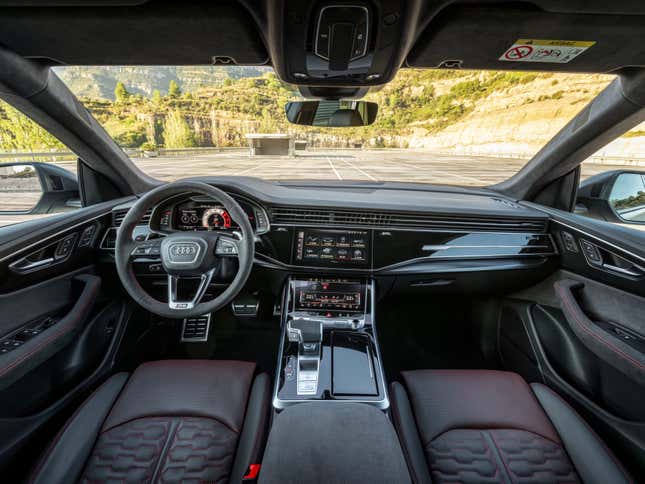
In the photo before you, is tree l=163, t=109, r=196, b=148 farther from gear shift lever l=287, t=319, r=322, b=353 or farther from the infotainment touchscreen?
gear shift lever l=287, t=319, r=322, b=353

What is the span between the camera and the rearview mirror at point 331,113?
86.0 inches

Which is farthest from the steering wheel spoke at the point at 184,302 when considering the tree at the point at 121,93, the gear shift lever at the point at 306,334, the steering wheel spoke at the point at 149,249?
the tree at the point at 121,93

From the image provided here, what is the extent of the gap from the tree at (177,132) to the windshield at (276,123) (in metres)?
0.01

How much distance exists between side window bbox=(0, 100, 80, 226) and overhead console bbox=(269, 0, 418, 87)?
1673mm

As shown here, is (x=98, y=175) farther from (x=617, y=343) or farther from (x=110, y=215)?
(x=617, y=343)

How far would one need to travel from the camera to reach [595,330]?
1759mm

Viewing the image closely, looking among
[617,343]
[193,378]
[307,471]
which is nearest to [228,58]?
[193,378]

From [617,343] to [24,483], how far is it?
2700mm

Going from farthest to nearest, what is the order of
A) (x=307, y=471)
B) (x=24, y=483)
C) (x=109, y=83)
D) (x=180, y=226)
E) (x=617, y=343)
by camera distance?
1. (x=109, y=83)
2. (x=180, y=226)
3. (x=617, y=343)
4. (x=24, y=483)
5. (x=307, y=471)

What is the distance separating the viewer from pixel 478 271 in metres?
2.35

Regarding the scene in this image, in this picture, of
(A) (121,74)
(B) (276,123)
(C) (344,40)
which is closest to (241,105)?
(B) (276,123)

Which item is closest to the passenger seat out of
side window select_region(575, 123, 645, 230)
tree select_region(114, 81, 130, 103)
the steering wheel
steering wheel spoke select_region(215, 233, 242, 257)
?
the steering wheel

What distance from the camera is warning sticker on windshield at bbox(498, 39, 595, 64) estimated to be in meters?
1.61

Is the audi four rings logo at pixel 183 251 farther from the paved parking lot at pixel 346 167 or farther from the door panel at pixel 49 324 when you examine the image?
the paved parking lot at pixel 346 167
